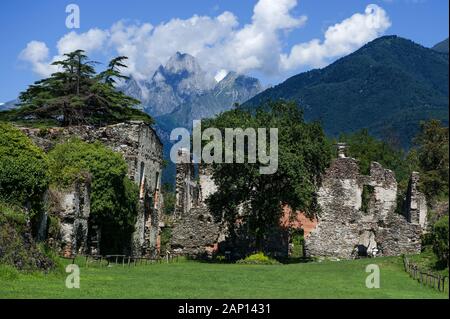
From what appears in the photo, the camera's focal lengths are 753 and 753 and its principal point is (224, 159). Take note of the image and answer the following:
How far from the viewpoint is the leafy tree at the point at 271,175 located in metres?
46.1

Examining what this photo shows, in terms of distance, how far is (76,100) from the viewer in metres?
66.6

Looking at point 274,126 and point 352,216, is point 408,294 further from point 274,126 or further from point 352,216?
point 352,216

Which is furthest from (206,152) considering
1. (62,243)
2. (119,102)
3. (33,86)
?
(33,86)

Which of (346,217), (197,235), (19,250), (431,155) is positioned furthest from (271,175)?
(431,155)

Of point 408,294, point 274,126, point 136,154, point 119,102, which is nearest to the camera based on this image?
point 408,294

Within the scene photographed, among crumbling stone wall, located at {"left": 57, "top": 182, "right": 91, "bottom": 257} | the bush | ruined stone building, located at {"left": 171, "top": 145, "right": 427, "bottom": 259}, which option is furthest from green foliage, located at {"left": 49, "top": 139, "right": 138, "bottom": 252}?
the bush

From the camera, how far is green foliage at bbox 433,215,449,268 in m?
29.5

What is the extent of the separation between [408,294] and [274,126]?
82.2 feet

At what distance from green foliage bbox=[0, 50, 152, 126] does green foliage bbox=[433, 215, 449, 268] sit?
40.8 meters

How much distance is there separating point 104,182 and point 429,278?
24139 millimetres

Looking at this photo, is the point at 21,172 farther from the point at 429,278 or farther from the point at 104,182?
the point at 429,278

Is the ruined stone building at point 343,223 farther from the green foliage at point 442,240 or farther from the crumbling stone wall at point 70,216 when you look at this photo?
the green foliage at point 442,240

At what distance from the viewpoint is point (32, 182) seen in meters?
32.6

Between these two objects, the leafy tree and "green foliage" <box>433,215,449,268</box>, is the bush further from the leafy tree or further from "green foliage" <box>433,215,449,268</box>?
"green foliage" <box>433,215,449,268</box>
